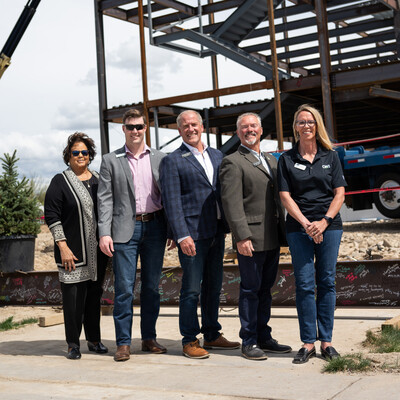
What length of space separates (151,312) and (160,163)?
1.30 meters

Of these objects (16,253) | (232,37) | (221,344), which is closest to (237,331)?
(221,344)

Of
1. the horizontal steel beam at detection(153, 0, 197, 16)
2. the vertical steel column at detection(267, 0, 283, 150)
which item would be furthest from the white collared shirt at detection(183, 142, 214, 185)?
the horizontal steel beam at detection(153, 0, 197, 16)

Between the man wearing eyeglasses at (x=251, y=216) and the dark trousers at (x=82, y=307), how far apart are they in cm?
144

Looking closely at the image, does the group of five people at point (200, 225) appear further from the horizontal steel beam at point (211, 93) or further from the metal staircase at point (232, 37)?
the metal staircase at point (232, 37)

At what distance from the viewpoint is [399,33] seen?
22328mm

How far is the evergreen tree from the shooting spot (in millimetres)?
10609

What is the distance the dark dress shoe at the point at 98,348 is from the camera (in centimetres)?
613

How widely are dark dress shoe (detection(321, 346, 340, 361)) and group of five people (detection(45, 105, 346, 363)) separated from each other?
0.04ft

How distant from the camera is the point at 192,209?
550 centimetres

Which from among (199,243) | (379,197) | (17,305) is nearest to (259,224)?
(199,243)

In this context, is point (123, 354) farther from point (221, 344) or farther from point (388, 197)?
point (388, 197)

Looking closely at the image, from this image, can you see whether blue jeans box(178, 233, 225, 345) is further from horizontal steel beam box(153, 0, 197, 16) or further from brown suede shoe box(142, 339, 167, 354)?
horizontal steel beam box(153, 0, 197, 16)

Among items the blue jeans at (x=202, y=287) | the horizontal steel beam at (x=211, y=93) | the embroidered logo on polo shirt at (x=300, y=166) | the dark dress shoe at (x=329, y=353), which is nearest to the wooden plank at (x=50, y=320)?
the blue jeans at (x=202, y=287)

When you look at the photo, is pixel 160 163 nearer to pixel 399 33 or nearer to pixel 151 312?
pixel 151 312
